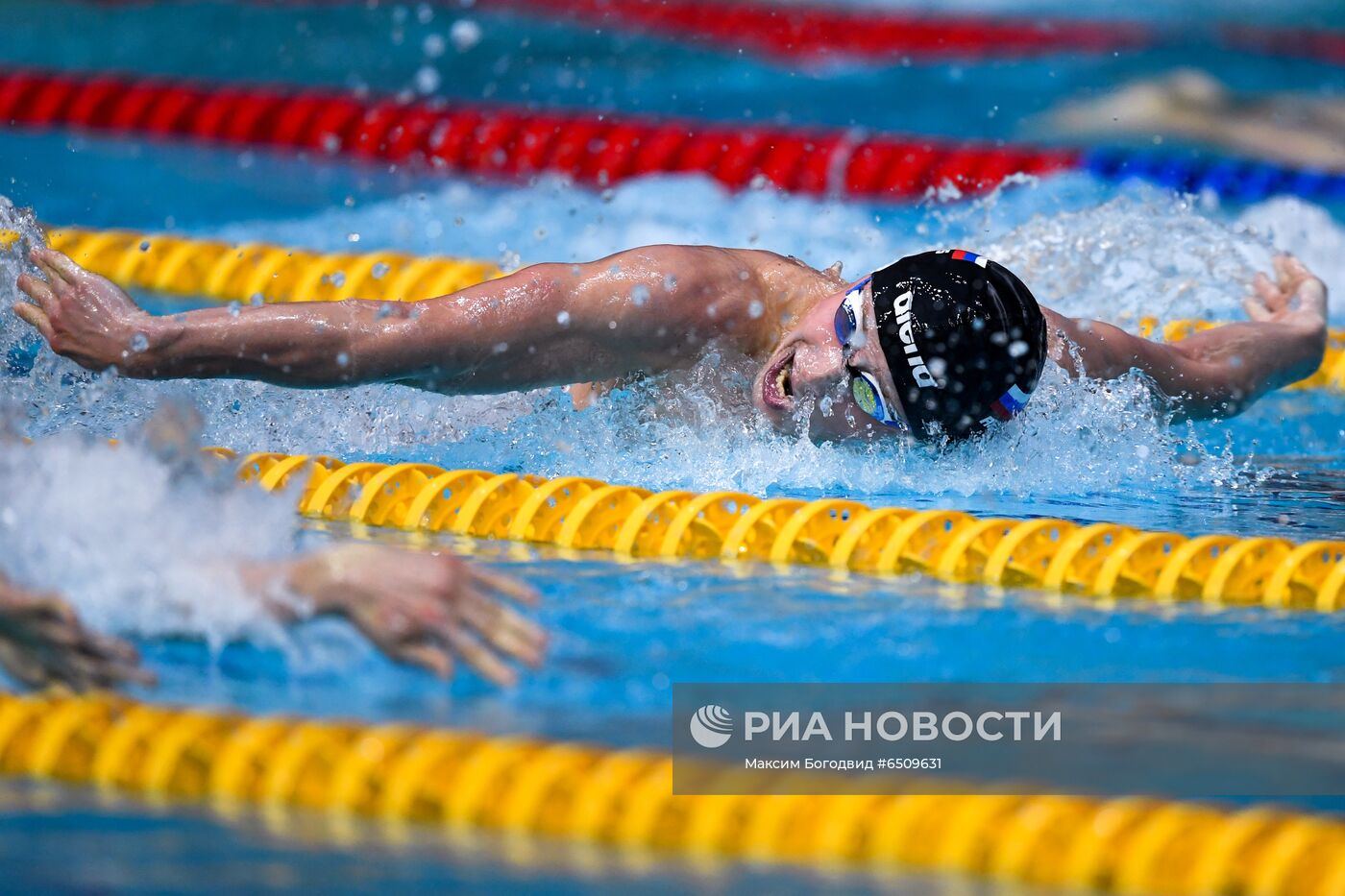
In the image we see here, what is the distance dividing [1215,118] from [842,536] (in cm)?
530

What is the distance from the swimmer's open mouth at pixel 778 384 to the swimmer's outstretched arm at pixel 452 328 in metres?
0.10

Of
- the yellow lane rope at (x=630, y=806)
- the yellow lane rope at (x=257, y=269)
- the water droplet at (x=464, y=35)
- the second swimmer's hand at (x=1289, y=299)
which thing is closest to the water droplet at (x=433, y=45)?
the water droplet at (x=464, y=35)

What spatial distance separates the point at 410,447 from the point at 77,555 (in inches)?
52.4

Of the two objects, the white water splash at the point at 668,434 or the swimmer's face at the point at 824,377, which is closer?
the swimmer's face at the point at 824,377

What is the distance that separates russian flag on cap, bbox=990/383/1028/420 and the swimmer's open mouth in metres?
0.43

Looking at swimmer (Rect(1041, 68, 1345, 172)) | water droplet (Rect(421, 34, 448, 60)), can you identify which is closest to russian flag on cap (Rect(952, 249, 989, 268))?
swimmer (Rect(1041, 68, 1345, 172))

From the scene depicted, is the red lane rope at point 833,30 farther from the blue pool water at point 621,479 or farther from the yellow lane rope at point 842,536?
the yellow lane rope at point 842,536

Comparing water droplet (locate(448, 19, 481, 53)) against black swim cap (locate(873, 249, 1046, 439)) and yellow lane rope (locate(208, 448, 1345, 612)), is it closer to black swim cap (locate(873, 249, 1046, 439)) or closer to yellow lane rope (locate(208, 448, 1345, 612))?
yellow lane rope (locate(208, 448, 1345, 612))

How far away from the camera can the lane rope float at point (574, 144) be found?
6.12 m

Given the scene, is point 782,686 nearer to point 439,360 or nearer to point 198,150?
point 439,360

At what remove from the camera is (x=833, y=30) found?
339 inches

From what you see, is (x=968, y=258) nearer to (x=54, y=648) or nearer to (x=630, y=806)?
(x=630, y=806)

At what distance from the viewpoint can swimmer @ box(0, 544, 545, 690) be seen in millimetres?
2052

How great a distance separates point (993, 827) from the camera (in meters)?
2.09
